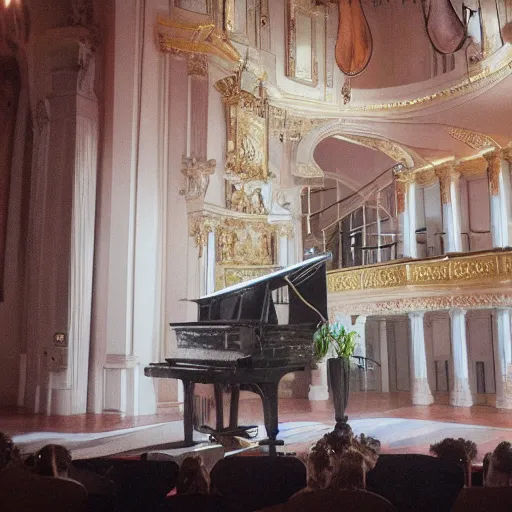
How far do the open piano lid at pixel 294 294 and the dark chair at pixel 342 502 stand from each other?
5.34 metres

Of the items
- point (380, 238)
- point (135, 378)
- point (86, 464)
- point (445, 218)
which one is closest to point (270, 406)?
point (86, 464)

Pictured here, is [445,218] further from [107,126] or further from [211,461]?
[211,461]

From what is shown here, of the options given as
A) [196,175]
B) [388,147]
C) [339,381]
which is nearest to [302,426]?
[339,381]

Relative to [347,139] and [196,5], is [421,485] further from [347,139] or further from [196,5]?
[347,139]

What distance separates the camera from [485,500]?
2.33 meters

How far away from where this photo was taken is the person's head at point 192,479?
267 centimetres

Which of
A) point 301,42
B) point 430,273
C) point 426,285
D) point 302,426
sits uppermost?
point 301,42

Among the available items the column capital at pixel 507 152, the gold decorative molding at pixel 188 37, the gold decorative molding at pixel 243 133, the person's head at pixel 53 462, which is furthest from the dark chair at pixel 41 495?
the column capital at pixel 507 152

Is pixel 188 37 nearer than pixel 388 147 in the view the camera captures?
Yes

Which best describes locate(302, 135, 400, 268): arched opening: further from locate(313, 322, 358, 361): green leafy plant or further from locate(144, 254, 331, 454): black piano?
locate(144, 254, 331, 454): black piano

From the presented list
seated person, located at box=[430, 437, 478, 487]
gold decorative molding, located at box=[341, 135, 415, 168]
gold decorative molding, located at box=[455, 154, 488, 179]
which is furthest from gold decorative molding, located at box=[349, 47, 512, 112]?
seated person, located at box=[430, 437, 478, 487]

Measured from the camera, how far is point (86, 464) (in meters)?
3.12

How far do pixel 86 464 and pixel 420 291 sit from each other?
39.0 ft

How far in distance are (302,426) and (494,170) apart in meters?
8.96
